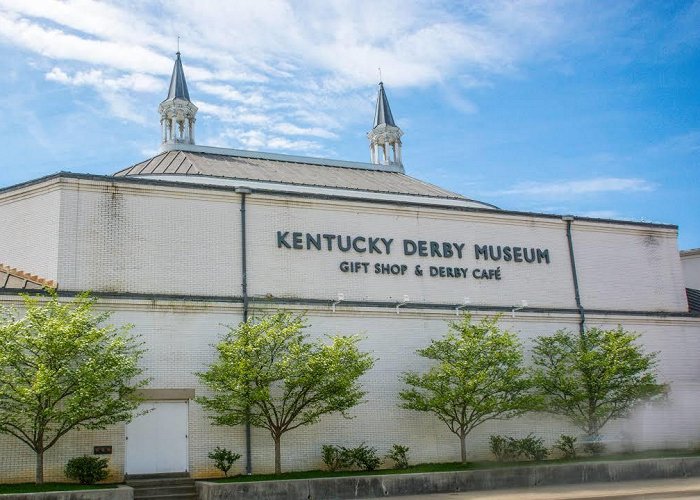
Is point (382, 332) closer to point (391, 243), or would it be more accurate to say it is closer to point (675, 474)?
point (391, 243)

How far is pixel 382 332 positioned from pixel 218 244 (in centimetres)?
615

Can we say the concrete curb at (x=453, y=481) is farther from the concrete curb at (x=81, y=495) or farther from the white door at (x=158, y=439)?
the concrete curb at (x=81, y=495)

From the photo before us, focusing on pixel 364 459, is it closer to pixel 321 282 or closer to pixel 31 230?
pixel 321 282

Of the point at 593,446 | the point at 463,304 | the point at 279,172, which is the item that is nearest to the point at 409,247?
the point at 463,304

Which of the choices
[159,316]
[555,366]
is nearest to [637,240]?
[555,366]

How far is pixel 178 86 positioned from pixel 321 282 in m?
23.1

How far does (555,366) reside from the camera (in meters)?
27.3

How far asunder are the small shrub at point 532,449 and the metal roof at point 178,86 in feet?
92.1

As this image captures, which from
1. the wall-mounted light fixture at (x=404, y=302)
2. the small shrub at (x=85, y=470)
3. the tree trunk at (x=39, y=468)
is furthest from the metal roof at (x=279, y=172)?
the tree trunk at (x=39, y=468)

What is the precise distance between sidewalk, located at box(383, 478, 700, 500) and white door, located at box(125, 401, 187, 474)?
681 cm

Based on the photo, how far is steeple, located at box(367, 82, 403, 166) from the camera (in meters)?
49.4

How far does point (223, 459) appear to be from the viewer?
901 inches

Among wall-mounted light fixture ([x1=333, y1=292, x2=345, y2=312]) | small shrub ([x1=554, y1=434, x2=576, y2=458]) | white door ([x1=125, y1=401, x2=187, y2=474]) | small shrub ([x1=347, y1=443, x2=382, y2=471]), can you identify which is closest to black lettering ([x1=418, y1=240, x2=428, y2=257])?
wall-mounted light fixture ([x1=333, y1=292, x2=345, y2=312])

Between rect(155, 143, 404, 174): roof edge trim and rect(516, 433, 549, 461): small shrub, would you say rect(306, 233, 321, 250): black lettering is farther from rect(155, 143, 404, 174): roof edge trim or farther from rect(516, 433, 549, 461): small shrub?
rect(155, 143, 404, 174): roof edge trim
